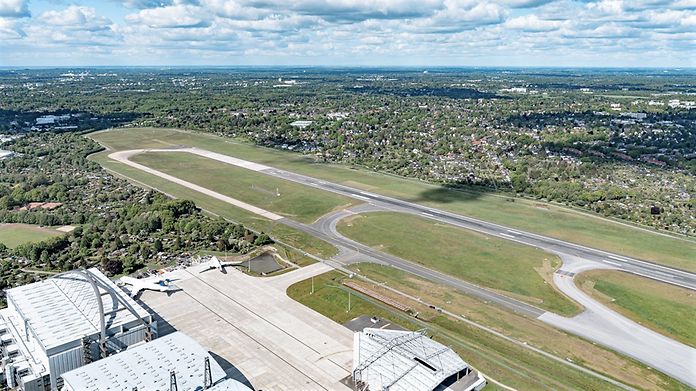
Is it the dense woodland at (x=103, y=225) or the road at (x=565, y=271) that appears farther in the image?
the dense woodland at (x=103, y=225)

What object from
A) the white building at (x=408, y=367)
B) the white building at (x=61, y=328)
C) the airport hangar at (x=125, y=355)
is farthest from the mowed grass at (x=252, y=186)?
the white building at (x=408, y=367)

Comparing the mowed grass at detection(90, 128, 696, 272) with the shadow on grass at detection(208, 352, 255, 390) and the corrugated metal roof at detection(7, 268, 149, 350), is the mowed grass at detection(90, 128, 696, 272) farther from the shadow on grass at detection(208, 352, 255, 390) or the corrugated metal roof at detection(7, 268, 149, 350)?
the corrugated metal roof at detection(7, 268, 149, 350)

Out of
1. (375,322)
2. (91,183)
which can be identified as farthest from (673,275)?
(91,183)

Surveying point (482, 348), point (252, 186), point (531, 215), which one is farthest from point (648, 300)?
point (252, 186)

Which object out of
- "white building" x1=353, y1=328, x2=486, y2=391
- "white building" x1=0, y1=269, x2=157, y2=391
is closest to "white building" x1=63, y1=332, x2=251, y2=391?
"white building" x1=0, y1=269, x2=157, y2=391

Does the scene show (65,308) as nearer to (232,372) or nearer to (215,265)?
(232,372)

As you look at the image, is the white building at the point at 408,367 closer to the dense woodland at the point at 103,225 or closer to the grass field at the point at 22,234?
the dense woodland at the point at 103,225

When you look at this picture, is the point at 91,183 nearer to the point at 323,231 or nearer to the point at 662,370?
the point at 323,231
